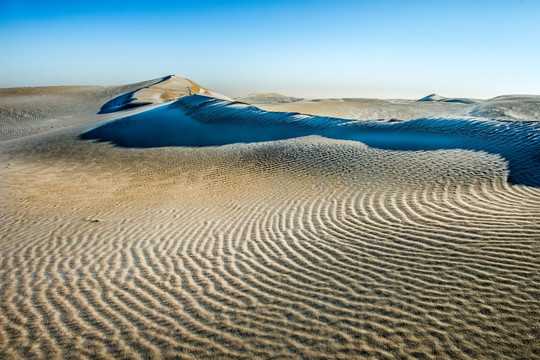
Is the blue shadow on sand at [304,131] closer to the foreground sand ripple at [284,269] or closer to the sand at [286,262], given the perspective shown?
the sand at [286,262]

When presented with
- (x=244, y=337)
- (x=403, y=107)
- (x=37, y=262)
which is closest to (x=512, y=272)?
(x=244, y=337)

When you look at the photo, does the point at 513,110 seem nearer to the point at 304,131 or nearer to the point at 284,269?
the point at 304,131

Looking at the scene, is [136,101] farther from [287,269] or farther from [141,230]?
[287,269]

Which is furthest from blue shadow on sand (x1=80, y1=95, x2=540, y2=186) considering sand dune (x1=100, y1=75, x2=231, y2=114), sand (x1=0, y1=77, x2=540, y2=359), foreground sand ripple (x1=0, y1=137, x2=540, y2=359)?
sand dune (x1=100, y1=75, x2=231, y2=114)

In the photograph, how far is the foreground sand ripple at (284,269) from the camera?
342 centimetres

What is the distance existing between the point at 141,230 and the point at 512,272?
6737 millimetres

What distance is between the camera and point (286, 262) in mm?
5148

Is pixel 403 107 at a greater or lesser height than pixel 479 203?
greater

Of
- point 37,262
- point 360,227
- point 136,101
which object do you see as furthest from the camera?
point 136,101

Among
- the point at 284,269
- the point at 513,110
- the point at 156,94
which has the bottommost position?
the point at 284,269

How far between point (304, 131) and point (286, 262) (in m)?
12.5

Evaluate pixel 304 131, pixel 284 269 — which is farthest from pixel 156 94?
pixel 284 269

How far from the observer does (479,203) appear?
6.88 m

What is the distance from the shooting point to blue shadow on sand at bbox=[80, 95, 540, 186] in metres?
11.4
